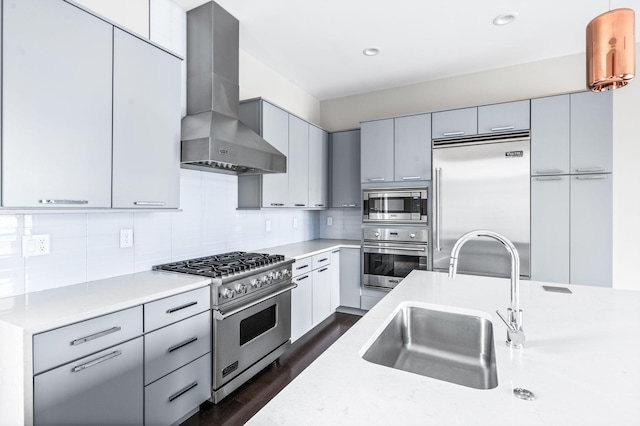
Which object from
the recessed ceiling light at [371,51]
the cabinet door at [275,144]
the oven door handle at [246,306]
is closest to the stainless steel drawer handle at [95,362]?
the oven door handle at [246,306]

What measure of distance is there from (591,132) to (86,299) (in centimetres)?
402

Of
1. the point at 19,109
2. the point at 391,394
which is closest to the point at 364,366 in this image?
the point at 391,394

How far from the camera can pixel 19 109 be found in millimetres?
1406

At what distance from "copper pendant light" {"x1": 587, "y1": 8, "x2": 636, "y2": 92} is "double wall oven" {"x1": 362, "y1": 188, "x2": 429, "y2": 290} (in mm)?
2451

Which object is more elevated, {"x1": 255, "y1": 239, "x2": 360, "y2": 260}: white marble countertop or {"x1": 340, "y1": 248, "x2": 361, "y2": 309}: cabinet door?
{"x1": 255, "y1": 239, "x2": 360, "y2": 260}: white marble countertop

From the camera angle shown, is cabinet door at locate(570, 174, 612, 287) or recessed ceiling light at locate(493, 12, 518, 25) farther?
cabinet door at locate(570, 174, 612, 287)

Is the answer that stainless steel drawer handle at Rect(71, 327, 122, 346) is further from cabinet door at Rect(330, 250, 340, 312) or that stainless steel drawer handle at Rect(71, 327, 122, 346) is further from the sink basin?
cabinet door at Rect(330, 250, 340, 312)

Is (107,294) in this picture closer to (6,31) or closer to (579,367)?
(6,31)

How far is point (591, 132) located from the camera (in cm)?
292

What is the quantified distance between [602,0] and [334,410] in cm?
340

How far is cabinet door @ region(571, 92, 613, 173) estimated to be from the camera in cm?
286

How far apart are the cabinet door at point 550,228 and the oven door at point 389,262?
105cm

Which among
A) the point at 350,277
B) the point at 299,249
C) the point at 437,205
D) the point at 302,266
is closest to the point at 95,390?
the point at 302,266

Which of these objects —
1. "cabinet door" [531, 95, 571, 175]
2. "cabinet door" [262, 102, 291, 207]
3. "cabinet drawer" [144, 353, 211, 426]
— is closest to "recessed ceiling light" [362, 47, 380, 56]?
"cabinet door" [262, 102, 291, 207]
